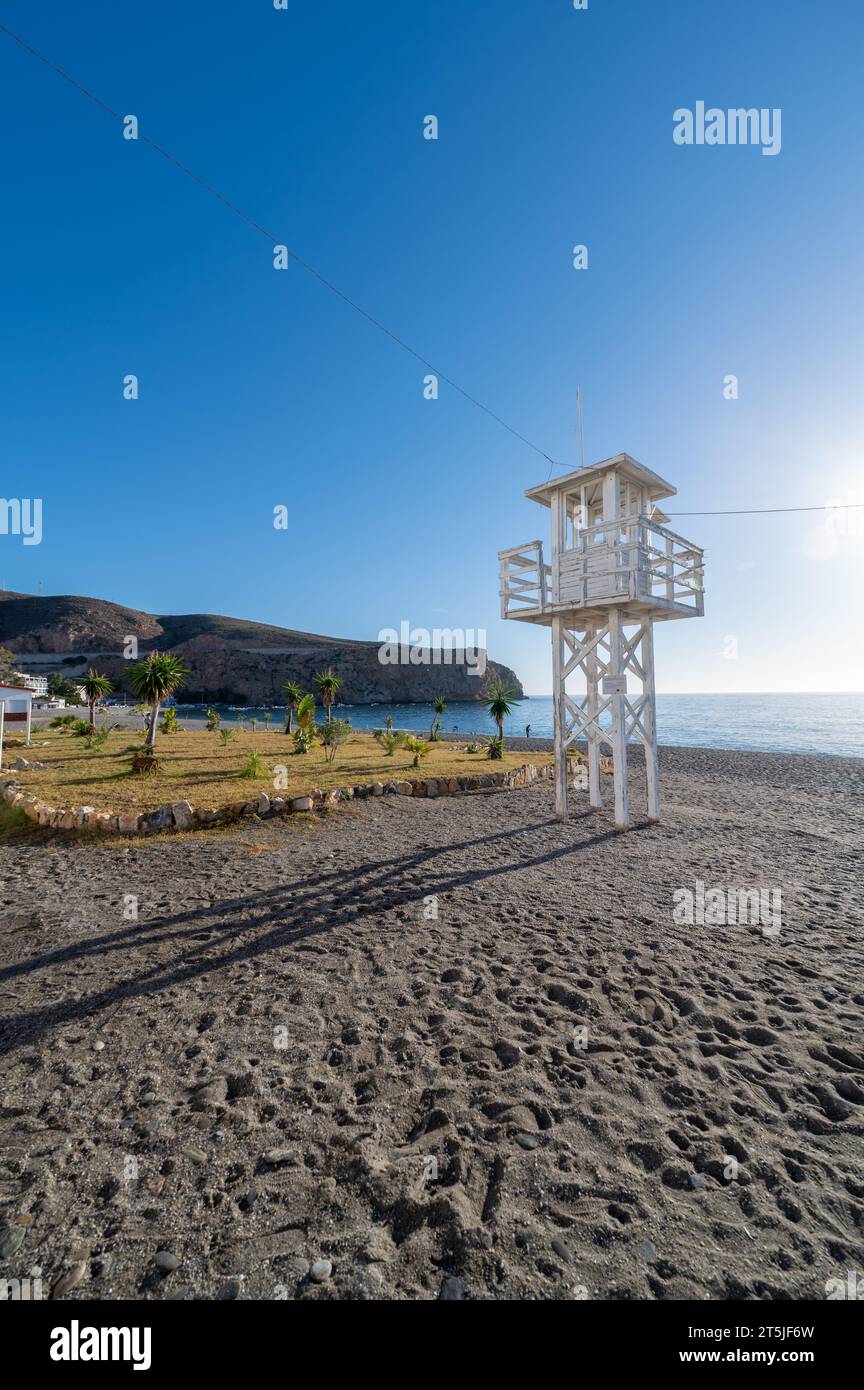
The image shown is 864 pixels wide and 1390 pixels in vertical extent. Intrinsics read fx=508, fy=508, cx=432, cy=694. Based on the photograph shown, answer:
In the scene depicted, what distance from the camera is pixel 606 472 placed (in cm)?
1321

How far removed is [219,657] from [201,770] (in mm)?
165961

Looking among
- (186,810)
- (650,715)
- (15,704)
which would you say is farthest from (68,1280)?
(15,704)

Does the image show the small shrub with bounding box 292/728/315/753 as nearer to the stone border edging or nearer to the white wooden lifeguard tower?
the stone border edging

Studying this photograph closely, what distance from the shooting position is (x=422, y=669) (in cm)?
18875

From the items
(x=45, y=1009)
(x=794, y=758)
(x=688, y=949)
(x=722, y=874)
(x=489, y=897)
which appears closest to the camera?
(x=45, y=1009)

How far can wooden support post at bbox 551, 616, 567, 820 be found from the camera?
47.1ft

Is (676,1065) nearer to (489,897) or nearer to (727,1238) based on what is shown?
(727,1238)

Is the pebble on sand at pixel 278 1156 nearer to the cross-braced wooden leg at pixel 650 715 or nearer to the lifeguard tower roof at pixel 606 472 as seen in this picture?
the cross-braced wooden leg at pixel 650 715

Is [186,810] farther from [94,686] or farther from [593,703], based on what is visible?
[94,686]

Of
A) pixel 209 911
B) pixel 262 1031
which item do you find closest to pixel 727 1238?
pixel 262 1031

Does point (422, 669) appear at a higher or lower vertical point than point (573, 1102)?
higher

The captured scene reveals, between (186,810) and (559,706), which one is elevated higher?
(559,706)

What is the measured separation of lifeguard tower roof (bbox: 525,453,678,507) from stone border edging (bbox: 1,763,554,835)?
35.3 feet

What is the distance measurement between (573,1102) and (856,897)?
819 cm
